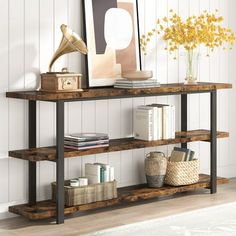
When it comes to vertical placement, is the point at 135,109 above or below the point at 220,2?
below

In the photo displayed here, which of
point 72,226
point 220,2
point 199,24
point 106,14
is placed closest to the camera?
point 72,226

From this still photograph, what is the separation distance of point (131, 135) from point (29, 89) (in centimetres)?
99

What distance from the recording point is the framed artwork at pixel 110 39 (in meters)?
4.76

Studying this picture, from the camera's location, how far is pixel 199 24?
5.19m

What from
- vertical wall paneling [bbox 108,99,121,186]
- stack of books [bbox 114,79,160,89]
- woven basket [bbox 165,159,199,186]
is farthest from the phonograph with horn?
woven basket [bbox 165,159,199,186]

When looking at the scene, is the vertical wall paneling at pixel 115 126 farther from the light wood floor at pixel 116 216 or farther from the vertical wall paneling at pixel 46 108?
the vertical wall paneling at pixel 46 108

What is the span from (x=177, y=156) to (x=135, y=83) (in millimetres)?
791

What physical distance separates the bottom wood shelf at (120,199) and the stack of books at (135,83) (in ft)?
2.56

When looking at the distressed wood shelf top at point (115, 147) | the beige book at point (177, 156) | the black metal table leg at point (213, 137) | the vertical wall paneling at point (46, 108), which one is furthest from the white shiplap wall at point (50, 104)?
the black metal table leg at point (213, 137)

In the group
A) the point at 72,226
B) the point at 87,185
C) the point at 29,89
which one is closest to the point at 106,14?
the point at 29,89

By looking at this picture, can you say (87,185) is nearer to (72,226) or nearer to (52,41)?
(72,226)

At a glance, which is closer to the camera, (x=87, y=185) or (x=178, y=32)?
(x=87, y=185)

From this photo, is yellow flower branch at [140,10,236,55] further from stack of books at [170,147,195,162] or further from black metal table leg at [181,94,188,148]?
stack of books at [170,147,195,162]

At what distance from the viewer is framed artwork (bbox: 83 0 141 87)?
4762 mm
